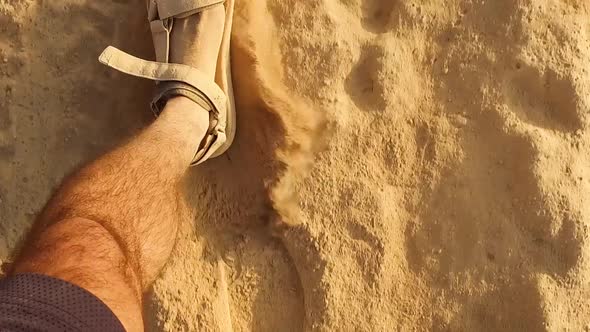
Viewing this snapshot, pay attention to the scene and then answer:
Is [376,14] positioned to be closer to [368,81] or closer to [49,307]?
[368,81]

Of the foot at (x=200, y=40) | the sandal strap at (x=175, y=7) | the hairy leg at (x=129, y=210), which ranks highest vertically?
the sandal strap at (x=175, y=7)

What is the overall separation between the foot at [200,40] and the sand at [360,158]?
0.15ft

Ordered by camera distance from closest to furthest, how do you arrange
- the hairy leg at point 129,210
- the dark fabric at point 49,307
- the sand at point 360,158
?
1. the dark fabric at point 49,307
2. the hairy leg at point 129,210
3. the sand at point 360,158

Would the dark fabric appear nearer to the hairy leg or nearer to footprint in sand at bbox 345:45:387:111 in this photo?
the hairy leg

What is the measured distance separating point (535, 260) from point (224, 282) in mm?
586

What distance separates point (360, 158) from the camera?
1168mm

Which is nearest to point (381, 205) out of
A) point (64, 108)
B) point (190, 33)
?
point (190, 33)

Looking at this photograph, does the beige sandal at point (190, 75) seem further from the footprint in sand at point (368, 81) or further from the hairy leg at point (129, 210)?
the footprint in sand at point (368, 81)

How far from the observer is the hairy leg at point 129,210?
84 centimetres

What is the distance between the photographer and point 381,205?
1147 millimetres

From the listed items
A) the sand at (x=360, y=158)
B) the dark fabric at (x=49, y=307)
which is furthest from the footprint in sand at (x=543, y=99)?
the dark fabric at (x=49, y=307)

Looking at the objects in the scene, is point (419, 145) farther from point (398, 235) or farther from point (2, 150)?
point (2, 150)

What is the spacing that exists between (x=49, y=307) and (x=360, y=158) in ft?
2.10

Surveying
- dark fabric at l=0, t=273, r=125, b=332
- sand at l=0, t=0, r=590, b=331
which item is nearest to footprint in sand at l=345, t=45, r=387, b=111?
sand at l=0, t=0, r=590, b=331
